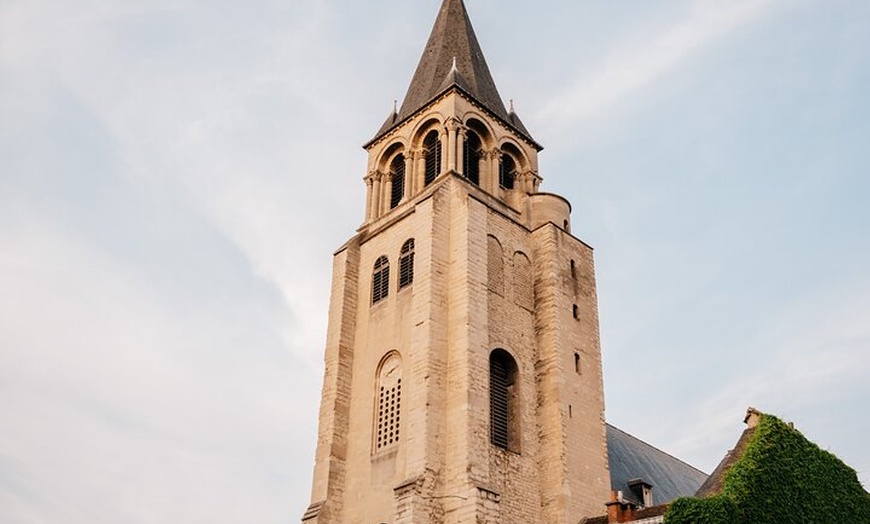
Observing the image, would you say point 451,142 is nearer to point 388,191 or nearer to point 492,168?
point 492,168

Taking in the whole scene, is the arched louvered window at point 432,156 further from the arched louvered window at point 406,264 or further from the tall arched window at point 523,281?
the tall arched window at point 523,281

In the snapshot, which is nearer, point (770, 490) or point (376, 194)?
point (770, 490)

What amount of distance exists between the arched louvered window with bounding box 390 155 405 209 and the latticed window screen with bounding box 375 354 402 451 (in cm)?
790

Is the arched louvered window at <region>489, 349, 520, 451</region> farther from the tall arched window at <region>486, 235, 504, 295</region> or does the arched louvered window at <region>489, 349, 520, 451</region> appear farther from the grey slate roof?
the grey slate roof

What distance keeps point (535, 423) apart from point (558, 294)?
4.94 m

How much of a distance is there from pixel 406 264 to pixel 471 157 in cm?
610

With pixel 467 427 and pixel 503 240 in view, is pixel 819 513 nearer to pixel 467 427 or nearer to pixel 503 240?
pixel 467 427

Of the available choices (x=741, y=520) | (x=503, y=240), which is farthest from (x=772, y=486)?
(x=503, y=240)

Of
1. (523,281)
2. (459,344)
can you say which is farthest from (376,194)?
(459,344)

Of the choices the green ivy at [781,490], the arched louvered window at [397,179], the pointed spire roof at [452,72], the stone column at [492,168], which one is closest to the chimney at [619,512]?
the green ivy at [781,490]

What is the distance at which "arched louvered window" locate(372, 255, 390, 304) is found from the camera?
31391 millimetres

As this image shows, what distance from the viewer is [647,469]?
37188 mm

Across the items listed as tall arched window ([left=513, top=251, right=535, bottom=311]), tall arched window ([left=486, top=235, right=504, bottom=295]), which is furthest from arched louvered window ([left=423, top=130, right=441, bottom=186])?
tall arched window ([left=513, top=251, right=535, bottom=311])

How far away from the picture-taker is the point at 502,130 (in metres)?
35.7
